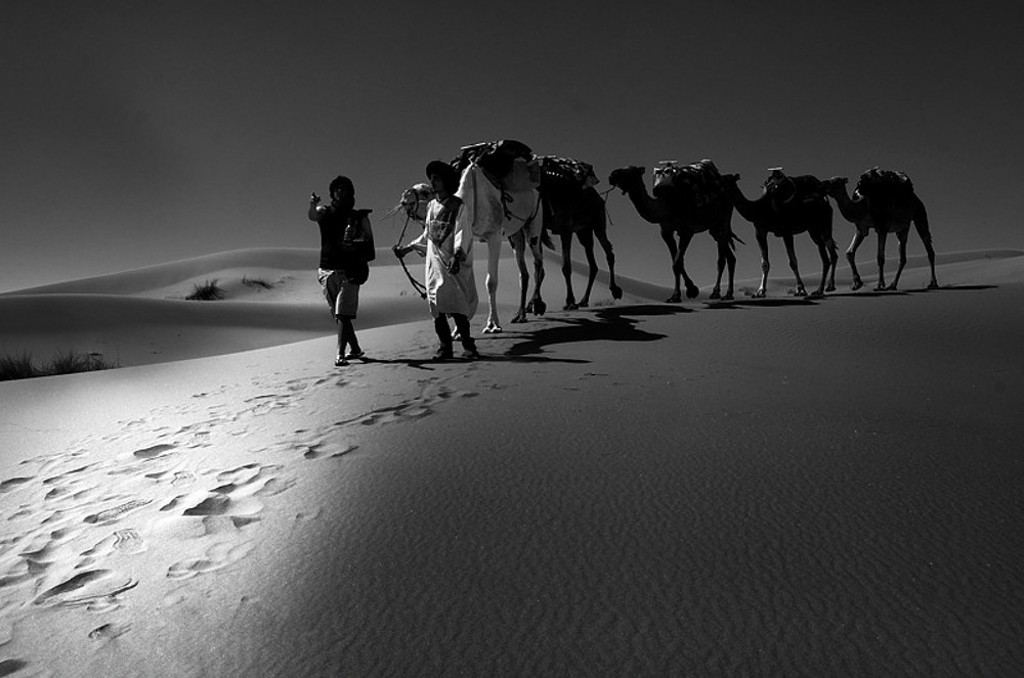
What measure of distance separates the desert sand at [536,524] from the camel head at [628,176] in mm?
5646

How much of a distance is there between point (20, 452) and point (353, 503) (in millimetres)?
2906

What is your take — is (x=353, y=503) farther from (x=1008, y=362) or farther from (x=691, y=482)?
(x=1008, y=362)

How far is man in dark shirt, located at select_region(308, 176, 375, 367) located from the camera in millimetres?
6652

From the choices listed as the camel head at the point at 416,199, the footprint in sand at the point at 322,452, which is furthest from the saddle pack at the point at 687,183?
the footprint in sand at the point at 322,452

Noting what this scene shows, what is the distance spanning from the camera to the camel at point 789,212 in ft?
36.2

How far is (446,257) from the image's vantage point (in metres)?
6.23

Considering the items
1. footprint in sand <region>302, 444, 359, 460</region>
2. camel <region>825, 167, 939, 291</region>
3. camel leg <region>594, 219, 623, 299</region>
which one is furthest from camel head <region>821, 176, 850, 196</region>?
footprint in sand <region>302, 444, 359, 460</region>

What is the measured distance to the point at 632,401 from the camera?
Answer: 405cm

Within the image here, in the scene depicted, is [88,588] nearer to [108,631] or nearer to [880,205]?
[108,631]

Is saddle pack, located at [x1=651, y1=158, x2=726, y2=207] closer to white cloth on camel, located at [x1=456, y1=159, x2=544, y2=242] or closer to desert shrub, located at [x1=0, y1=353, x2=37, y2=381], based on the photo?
white cloth on camel, located at [x1=456, y1=159, x2=544, y2=242]

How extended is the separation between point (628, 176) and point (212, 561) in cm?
930

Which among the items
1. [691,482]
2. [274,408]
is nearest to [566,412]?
[691,482]

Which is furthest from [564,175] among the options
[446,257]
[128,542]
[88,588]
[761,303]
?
[88,588]

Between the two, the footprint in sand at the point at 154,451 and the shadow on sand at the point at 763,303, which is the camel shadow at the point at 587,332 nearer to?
the shadow on sand at the point at 763,303
